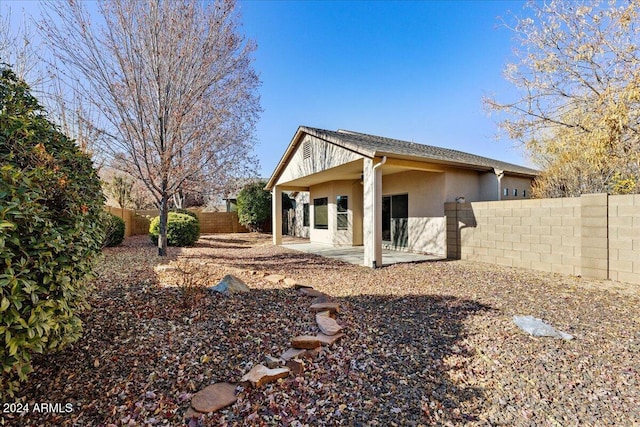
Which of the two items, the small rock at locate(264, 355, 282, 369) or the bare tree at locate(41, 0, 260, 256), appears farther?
the bare tree at locate(41, 0, 260, 256)

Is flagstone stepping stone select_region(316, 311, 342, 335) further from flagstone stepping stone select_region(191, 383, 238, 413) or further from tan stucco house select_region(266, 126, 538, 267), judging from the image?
tan stucco house select_region(266, 126, 538, 267)

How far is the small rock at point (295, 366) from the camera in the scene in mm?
2641

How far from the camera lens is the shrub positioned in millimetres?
19625

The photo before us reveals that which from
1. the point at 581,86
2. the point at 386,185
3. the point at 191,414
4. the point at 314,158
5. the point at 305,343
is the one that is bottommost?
the point at 191,414

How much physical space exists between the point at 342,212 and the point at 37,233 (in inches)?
447

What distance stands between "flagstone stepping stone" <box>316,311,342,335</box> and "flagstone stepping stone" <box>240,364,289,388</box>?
0.81 metres

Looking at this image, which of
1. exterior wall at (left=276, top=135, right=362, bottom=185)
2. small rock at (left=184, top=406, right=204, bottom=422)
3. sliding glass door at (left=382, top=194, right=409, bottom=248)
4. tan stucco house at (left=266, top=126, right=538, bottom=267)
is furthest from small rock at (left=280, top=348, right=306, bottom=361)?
sliding glass door at (left=382, top=194, right=409, bottom=248)

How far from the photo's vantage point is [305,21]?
9.23m

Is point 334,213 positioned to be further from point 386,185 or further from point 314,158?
point 314,158

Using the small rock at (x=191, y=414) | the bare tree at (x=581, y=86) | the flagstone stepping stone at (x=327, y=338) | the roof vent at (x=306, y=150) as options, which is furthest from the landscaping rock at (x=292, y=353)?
the roof vent at (x=306, y=150)

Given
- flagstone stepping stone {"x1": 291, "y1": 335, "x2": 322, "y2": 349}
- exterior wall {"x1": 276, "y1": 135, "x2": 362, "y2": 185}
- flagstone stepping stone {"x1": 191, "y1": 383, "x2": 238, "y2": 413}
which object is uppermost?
exterior wall {"x1": 276, "y1": 135, "x2": 362, "y2": 185}

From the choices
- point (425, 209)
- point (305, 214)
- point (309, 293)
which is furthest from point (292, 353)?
point (305, 214)

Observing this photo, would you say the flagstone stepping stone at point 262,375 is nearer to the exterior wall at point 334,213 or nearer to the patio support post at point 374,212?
the patio support post at point 374,212

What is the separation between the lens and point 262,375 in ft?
8.21
